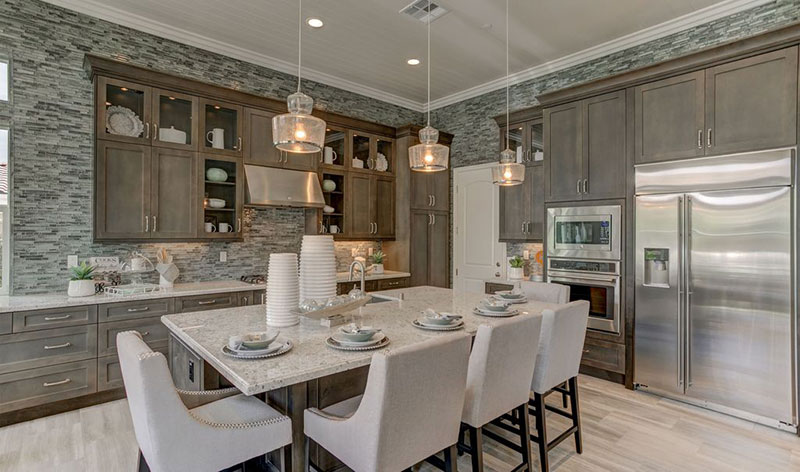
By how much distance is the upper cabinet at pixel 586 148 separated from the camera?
3789mm

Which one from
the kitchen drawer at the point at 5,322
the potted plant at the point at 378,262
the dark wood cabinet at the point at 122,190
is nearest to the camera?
the kitchen drawer at the point at 5,322

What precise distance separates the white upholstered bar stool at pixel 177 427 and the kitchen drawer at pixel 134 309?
82.8 inches

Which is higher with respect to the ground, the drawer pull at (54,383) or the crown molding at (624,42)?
the crown molding at (624,42)

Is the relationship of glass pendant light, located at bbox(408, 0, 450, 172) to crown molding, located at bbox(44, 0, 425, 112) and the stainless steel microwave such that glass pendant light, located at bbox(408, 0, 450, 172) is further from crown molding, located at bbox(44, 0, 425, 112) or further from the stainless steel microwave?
crown molding, located at bbox(44, 0, 425, 112)

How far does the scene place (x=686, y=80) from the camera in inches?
133

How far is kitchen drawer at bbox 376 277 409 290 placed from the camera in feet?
16.9

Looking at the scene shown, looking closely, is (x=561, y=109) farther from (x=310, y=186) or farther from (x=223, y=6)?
(x=223, y=6)

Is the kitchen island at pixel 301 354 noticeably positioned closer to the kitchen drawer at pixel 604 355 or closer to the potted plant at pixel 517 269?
the kitchen drawer at pixel 604 355

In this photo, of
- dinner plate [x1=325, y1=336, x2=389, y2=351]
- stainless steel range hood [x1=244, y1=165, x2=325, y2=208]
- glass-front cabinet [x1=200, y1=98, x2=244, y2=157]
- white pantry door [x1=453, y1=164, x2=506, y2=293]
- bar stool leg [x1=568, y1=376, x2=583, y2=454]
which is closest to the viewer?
dinner plate [x1=325, y1=336, x2=389, y2=351]

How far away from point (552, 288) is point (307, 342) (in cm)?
228

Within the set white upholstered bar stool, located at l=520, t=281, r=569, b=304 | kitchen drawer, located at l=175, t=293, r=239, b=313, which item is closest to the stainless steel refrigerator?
white upholstered bar stool, located at l=520, t=281, r=569, b=304

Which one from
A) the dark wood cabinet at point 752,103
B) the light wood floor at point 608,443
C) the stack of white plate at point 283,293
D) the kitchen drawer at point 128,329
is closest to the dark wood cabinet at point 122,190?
the kitchen drawer at point 128,329

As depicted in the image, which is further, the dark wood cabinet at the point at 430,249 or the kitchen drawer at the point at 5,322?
the dark wood cabinet at the point at 430,249

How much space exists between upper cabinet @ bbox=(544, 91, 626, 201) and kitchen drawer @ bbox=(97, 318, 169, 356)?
13.0ft
